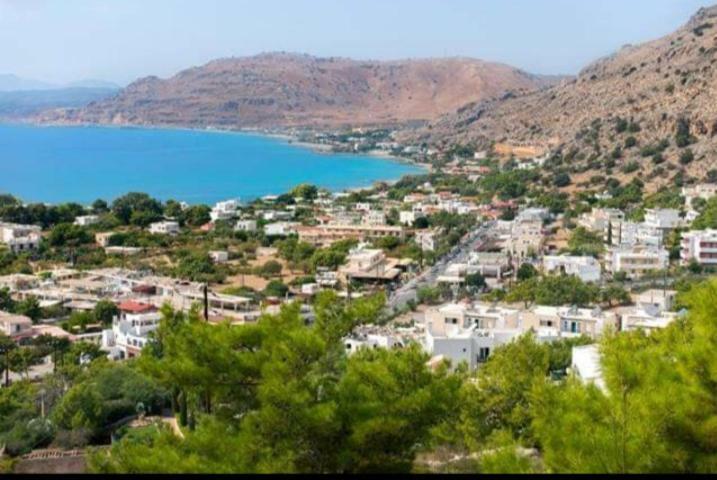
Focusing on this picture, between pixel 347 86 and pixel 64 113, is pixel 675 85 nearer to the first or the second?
pixel 347 86

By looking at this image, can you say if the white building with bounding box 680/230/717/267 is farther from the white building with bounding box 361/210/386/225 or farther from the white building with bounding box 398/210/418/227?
the white building with bounding box 361/210/386/225

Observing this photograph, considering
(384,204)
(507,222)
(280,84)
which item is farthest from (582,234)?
(280,84)

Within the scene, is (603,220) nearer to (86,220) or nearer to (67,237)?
(67,237)

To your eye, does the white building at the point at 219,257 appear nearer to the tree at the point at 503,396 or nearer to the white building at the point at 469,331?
the white building at the point at 469,331

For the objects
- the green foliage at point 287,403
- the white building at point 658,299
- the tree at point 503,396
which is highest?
the green foliage at point 287,403

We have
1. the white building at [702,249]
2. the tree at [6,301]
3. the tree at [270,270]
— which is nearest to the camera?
the tree at [6,301]

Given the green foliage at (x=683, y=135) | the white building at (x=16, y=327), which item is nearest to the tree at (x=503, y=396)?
the white building at (x=16, y=327)
